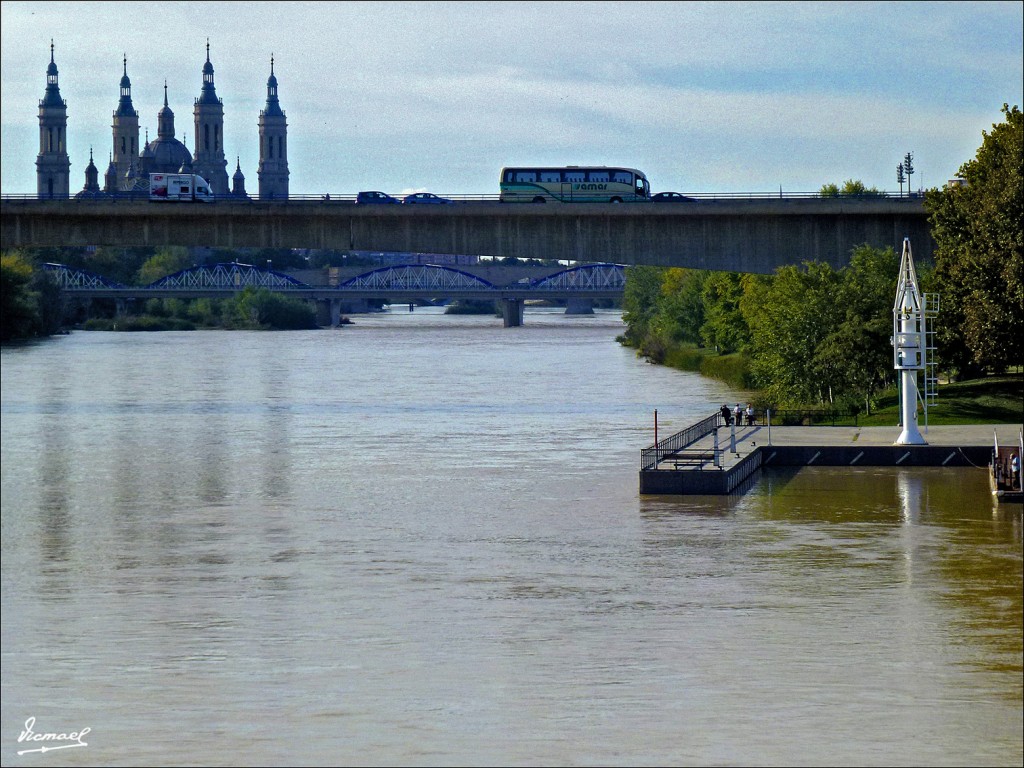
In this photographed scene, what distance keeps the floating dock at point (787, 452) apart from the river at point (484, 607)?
3.04 ft

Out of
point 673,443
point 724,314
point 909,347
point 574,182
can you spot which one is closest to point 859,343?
point 909,347

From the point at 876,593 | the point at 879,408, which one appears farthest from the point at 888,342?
the point at 876,593

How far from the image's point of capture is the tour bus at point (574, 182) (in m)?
77.7

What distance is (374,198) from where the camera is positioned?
73.4 m

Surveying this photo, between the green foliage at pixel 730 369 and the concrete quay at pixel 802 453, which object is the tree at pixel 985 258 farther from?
the green foliage at pixel 730 369

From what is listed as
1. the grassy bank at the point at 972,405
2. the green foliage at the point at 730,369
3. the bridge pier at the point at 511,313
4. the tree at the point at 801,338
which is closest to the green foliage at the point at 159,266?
the bridge pier at the point at 511,313

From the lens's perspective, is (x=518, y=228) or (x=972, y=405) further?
(x=518, y=228)

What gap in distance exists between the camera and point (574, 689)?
71.5 ft

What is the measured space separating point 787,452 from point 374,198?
32.2 metres

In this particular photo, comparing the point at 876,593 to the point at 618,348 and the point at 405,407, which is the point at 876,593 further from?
the point at 618,348

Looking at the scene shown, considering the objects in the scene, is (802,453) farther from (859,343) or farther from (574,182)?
(574,182)

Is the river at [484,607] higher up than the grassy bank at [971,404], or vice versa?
the grassy bank at [971,404]

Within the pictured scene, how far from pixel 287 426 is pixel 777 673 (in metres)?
40.1

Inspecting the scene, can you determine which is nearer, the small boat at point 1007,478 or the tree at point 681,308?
the small boat at point 1007,478
